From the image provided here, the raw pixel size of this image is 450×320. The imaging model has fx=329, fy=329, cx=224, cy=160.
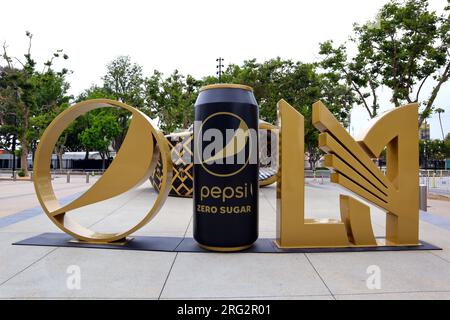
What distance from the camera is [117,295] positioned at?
11.5 feet

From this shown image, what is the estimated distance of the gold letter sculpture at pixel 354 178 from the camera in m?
5.33

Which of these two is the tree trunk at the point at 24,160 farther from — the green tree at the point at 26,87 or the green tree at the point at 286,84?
the green tree at the point at 286,84

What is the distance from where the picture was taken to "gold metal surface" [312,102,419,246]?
5.39 meters

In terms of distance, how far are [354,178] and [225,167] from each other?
2.20 m

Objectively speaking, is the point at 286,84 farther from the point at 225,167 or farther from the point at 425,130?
the point at 425,130

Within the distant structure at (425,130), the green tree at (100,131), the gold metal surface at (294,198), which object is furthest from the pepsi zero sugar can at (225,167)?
the distant structure at (425,130)

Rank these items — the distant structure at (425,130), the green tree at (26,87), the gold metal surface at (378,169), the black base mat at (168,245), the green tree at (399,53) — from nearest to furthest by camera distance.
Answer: the black base mat at (168,245), the gold metal surface at (378,169), the green tree at (399,53), the green tree at (26,87), the distant structure at (425,130)

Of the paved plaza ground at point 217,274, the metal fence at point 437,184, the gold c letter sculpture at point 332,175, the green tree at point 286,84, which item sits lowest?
the paved plaza ground at point 217,274

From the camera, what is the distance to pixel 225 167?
4.94 m

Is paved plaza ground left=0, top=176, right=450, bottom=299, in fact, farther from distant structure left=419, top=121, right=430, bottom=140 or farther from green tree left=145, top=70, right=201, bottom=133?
distant structure left=419, top=121, right=430, bottom=140

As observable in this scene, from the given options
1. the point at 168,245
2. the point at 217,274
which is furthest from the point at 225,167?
the point at 168,245

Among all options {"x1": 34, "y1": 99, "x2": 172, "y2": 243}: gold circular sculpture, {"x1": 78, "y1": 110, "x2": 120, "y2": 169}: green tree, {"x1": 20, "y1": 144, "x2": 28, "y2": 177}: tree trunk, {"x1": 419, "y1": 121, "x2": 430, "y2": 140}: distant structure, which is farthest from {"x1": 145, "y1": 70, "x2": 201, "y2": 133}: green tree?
{"x1": 419, "y1": 121, "x2": 430, "y2": 140}: distant structure
